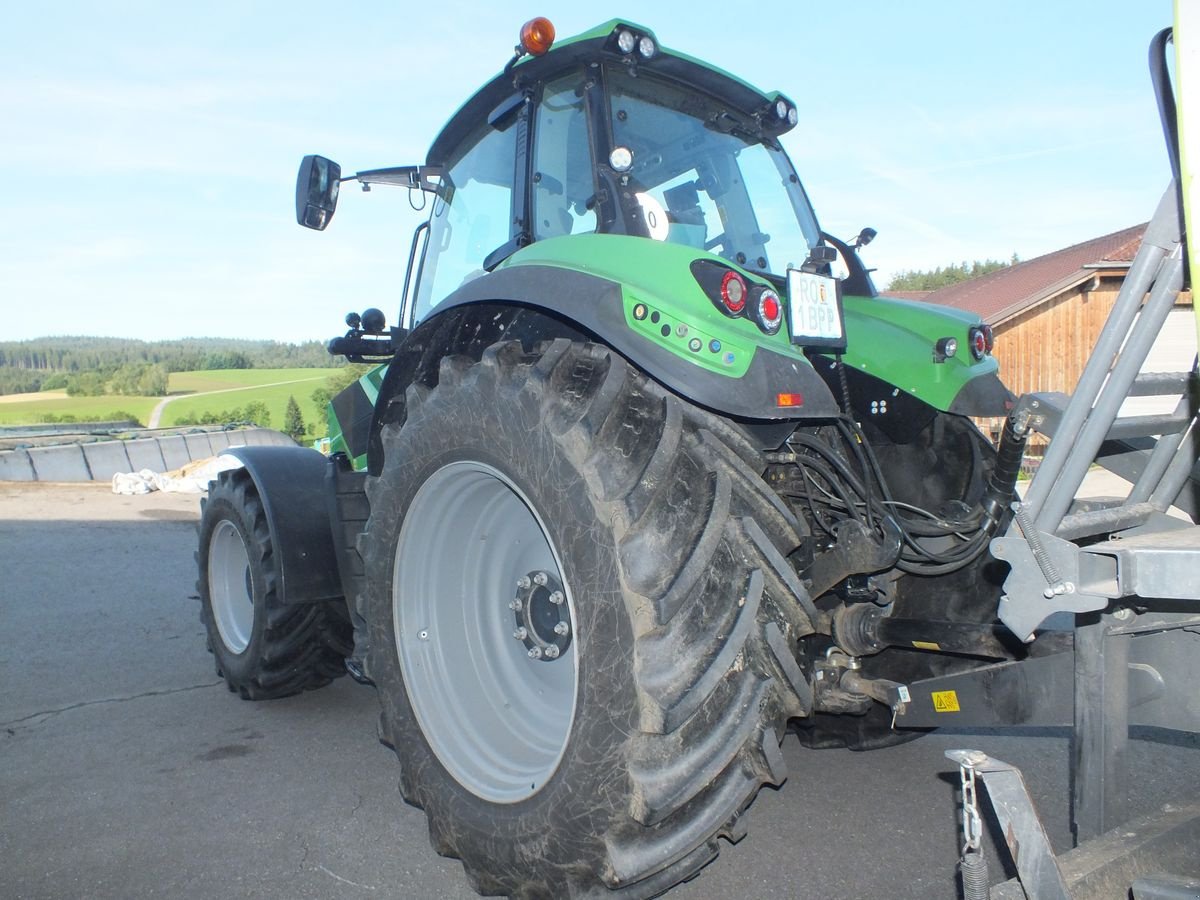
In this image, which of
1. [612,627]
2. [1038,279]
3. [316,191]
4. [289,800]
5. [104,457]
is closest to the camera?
[612,627]

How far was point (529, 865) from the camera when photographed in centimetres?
232

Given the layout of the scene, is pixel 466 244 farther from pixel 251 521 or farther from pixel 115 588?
pixel 115 588

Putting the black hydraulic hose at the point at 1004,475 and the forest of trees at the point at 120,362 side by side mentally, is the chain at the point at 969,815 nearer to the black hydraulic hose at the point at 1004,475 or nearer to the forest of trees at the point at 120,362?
the black hydraulic hose at the point at 1004,475

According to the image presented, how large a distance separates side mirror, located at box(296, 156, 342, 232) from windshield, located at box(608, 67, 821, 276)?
1.29m

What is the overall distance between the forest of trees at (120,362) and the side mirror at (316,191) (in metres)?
26.9

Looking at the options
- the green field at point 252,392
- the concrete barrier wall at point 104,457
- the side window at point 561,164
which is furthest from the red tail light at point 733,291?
the green field at point 252,392

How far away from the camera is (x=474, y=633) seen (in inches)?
119

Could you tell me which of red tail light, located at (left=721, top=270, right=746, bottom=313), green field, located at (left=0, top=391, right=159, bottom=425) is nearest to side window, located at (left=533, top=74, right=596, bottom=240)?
red tail light, located at (left=721, top=270, right=746, bottom=313)

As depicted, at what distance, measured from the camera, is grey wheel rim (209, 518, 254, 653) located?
15.5ft

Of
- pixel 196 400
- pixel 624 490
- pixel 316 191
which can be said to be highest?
pixel 316 191

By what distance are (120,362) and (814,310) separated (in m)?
52.4

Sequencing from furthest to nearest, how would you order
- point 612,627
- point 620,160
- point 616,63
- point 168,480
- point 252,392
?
1. point 252,392
2. point 168,480
3. point 616,63
4. point 620,160
5. point 612,627

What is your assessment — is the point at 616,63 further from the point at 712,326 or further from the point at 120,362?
the point at 120,362

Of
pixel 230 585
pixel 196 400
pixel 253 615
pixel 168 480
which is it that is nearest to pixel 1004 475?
pixel 253 615
